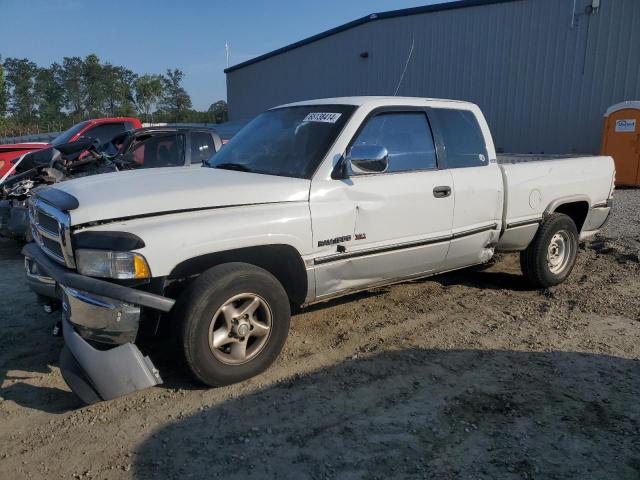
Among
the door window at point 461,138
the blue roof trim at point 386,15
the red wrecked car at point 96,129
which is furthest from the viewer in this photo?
the blue roof trim at point 386,15

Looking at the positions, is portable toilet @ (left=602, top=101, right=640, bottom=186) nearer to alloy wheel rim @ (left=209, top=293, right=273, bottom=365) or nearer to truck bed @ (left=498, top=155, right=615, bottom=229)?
truck bed @ (left=498, top=155, right=615, bottom=229)

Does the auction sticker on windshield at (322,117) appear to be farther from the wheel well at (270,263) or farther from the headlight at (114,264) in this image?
the headlight at (114,264)

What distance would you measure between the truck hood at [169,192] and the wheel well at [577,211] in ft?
11.4

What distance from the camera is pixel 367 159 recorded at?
3721 mm

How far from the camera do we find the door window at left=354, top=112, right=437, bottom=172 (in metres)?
4.20

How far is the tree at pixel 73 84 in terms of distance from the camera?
49.8 metres

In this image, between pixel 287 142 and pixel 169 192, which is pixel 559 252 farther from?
pixel 169 192

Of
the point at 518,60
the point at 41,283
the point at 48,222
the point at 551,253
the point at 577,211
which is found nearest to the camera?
the point at 48,222

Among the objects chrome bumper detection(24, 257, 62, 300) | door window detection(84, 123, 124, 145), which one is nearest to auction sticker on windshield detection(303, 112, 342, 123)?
chrome bumper detection(24, 257, 62, 300)

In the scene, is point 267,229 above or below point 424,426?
above

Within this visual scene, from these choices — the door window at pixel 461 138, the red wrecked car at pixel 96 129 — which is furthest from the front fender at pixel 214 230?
the red wrecked car at pixel 96 129

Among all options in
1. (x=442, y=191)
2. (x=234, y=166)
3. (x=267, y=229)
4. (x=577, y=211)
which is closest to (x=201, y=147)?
(x=234, y=166)

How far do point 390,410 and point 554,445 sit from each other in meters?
0.92

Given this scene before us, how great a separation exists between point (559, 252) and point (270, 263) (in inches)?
138
